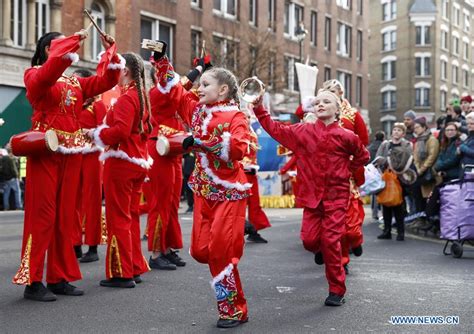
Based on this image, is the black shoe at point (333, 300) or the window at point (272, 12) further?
the window at point (272, 12)

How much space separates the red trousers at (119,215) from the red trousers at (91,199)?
1.64m

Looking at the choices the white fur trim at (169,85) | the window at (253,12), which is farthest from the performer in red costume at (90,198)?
the window at (253,12)

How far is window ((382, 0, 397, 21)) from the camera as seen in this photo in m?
64.9

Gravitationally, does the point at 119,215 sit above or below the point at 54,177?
below

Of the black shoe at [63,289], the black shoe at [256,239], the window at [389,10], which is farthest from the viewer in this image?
the window at [389,10]

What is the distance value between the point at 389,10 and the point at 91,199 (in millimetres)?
60404

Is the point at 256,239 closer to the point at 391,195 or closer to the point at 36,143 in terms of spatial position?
the point at 391,195

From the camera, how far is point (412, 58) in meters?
63.5

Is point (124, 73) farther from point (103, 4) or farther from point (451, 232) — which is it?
point (103, 4)

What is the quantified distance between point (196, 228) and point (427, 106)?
60.3m

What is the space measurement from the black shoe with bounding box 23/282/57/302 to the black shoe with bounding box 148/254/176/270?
6.16 feet

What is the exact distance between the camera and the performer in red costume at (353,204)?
720 cm

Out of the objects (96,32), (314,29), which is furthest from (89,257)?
(314,29)

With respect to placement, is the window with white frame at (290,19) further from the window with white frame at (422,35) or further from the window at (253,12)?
the window with white frame at (422,35)
